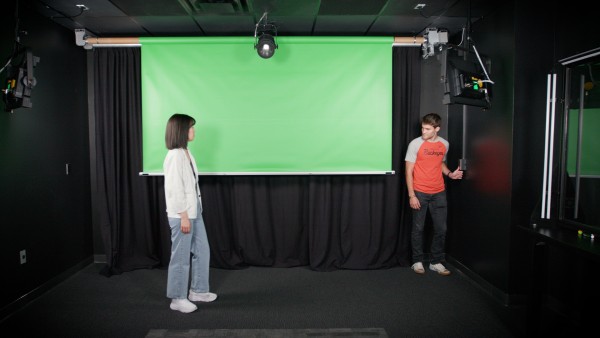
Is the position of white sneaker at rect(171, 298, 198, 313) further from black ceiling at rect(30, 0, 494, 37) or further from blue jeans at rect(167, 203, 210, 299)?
black ceiling at rect(30, 0, 494, 37)

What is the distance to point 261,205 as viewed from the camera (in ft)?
13.0

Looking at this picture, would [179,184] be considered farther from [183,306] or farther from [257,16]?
[257,16]

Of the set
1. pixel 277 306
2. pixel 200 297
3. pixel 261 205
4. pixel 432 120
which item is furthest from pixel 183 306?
pixel 432 120

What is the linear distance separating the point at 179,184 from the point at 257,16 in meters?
1.80

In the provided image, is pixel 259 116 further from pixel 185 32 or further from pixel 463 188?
pixel 463 188

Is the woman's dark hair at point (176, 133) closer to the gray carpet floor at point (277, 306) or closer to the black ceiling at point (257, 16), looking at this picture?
the black ceiling at point (257, 16)

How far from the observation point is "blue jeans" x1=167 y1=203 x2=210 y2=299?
2822 millimetres

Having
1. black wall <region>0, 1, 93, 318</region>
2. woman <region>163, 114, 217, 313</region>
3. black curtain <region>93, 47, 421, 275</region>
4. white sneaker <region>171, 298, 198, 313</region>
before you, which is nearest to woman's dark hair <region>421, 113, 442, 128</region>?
black curtain <region>93, 47, 421, 275</region>

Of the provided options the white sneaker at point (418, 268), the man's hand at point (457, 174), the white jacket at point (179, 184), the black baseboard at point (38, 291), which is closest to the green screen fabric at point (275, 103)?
the man's hand at point (457, 174)

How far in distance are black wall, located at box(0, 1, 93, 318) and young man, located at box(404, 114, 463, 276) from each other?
360cm

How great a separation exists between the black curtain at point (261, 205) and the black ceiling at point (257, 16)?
36 cm

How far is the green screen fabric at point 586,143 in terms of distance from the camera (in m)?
2.47

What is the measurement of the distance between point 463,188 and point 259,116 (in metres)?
2.31

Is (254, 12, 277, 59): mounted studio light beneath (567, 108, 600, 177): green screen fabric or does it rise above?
above
